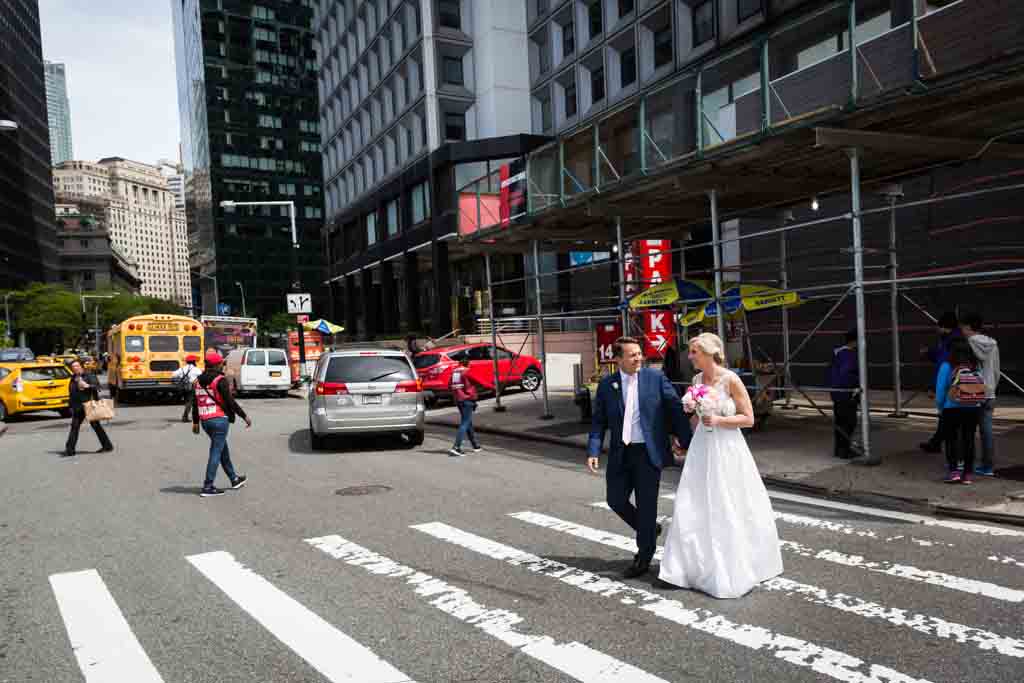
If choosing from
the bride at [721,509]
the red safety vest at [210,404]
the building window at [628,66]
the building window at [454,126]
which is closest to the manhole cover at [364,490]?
the red safety vest at [210,404]

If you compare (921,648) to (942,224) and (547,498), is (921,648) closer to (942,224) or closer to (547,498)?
(547,498)

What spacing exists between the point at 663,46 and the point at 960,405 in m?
21.9

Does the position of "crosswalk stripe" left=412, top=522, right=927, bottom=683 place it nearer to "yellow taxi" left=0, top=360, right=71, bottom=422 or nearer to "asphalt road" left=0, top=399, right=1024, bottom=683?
"asphalt road" left=0, top=399, right=1024, bottom=683

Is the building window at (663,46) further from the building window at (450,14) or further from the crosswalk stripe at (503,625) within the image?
the crosswalk stripe at (503,625)

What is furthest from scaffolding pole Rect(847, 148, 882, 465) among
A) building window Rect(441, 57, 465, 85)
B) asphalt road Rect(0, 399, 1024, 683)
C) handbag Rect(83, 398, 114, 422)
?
building window Rect(441, 57, 465, 85)

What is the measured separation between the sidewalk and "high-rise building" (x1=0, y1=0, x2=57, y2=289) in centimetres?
9572

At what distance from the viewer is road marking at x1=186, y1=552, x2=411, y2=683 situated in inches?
165

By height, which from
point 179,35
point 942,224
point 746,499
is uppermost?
point 179,35

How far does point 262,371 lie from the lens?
94.1 feet

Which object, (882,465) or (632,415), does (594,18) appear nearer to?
(882,465)

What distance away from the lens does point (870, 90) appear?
10.1m

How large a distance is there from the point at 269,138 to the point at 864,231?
109375mm

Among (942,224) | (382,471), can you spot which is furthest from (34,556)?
(942,224)

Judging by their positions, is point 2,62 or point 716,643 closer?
point 716,643
